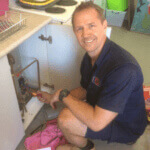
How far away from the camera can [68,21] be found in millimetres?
1255

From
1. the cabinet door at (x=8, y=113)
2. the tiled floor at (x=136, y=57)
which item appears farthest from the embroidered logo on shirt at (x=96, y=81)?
the tiled floor at (x=136, y=57)

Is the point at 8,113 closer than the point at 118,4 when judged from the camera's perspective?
Yes

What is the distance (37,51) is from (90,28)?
62 cm

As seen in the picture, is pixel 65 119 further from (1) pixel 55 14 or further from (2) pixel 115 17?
(2) pixel 115 17

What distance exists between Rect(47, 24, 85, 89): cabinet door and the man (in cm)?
18

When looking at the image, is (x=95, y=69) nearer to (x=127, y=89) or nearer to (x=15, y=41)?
(x=127, y=89)

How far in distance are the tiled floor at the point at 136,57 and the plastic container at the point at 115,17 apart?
14 cm

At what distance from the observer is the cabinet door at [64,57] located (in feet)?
3.85

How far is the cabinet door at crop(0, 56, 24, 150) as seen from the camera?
86 cm

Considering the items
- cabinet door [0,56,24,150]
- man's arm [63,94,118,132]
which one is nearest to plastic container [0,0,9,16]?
cabinet door [0,56,24,150]

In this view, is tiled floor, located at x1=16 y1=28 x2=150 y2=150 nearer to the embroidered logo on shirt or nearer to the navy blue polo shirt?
the navy blue polo shirt

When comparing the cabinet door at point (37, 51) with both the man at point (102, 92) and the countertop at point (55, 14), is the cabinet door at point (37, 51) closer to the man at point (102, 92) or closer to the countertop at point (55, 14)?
the countertop at point (55, 14)

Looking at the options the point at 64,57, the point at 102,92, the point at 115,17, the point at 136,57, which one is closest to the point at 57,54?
the point at 64,57

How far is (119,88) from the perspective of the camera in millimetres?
748
